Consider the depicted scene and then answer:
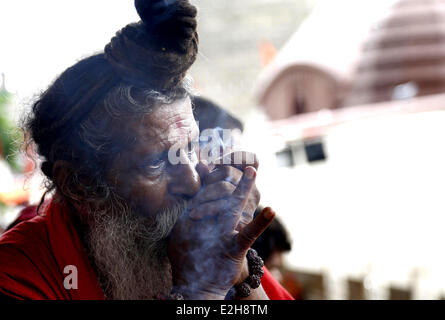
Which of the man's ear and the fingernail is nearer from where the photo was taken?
the fingernail

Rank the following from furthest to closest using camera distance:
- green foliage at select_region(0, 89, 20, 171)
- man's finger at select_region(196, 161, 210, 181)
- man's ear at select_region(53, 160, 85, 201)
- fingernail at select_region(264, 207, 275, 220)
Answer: green foliage at select_region(0, 89, 20, 171) → man's ear at select_region(53, 160, 85, 201) → man's finger at select_region(196, 161, 210, 181) → fingernail at select_region(264, 207, 275, 220)

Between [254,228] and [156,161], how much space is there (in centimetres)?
33

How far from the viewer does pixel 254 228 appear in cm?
105

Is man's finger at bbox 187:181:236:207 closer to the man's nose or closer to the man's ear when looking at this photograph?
the man's nose

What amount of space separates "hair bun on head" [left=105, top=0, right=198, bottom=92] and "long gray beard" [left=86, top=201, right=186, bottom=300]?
34 cm

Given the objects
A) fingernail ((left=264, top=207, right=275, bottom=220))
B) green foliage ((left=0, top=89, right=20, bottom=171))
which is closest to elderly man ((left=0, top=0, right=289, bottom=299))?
fingernail ((left=264, top=207, right=275, bottom=220))

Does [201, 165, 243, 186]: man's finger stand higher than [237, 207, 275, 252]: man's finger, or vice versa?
[201, 165, 243, 186]: man's finger

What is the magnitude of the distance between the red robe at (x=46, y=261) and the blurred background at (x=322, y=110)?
247mm

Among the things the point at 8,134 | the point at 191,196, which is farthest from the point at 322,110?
the point at 191,196

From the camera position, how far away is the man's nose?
117cm

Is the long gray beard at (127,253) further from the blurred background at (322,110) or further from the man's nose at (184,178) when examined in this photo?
the blurred background at (322,110)

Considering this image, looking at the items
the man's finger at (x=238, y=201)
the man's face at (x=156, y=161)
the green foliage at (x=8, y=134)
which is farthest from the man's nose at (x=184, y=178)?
the green foliage at (x=8, y=134)

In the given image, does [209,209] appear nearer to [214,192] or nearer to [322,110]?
[214,192]

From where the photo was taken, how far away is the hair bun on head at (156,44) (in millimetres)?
1166
